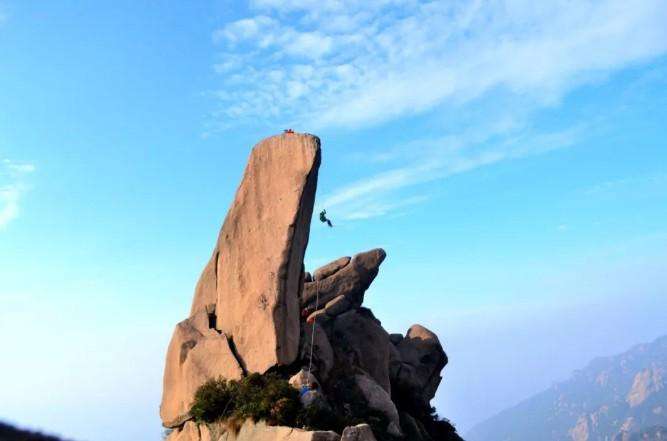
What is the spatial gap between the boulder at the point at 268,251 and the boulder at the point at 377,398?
164 inches

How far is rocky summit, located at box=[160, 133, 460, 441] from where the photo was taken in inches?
1086

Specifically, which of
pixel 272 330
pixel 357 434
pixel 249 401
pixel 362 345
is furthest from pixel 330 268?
pixel 357 434

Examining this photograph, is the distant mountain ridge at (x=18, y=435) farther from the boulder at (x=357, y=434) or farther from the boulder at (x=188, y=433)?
the boulder at (x=188, y=433)

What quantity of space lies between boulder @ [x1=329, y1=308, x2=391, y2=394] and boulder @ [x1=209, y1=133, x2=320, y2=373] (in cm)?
515

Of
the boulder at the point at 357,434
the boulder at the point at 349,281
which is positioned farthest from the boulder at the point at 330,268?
the boulder at the point at 357,434

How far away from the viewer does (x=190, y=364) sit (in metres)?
29.1

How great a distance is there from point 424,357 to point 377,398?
38.3 ft

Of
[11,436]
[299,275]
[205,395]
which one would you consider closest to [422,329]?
[299,275]

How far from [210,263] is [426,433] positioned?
1427 cm

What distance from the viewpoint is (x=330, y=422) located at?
2327 centimetres

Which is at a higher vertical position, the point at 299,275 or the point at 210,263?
the point at 210,263

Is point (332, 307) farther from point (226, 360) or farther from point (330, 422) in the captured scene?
point (330, 422)

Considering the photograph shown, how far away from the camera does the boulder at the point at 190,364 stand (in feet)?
93.2

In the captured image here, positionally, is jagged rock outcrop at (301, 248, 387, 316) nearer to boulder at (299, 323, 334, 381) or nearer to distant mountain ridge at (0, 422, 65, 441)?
boulder at (299, 323, 334, 381)
